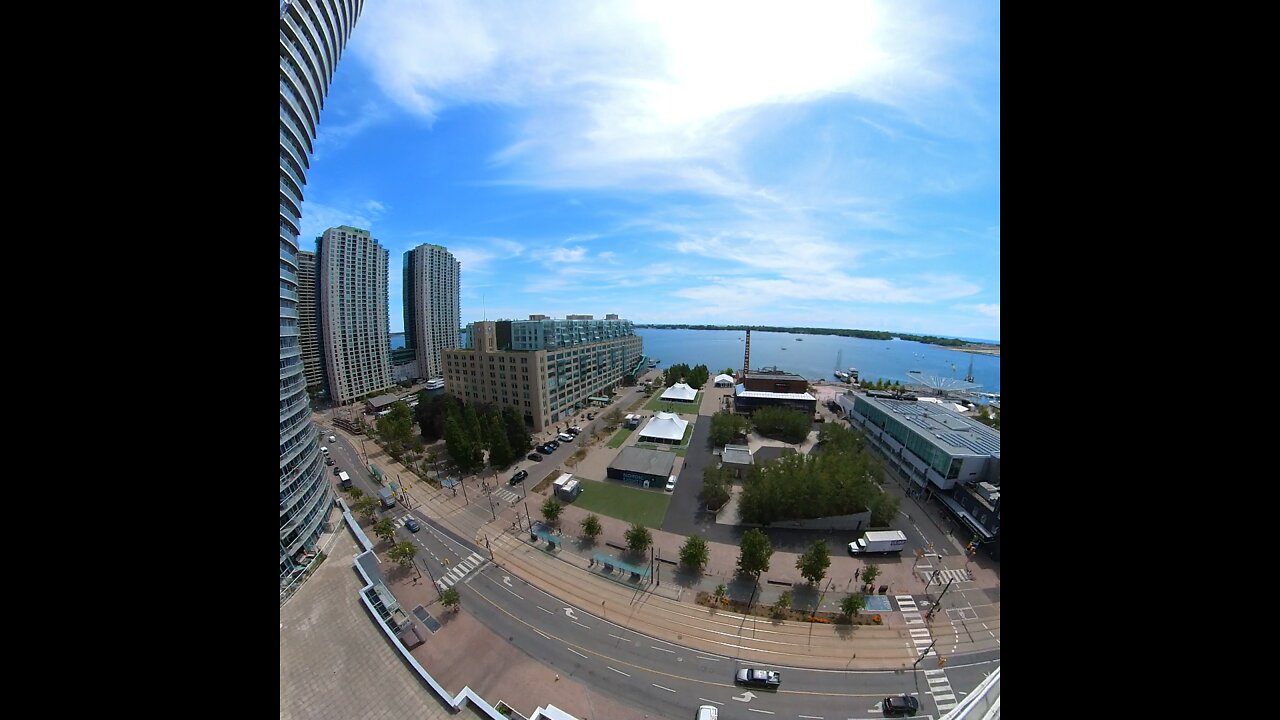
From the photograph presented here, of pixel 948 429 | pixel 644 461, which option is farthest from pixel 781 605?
pixel 948 429

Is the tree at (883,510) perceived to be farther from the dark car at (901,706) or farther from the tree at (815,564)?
the dark car at (901,706)

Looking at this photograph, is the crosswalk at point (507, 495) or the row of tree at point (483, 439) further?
the row of tree at point (483, 439)

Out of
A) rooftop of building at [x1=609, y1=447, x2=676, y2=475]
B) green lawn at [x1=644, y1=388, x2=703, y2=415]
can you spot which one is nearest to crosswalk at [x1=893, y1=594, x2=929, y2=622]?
rooftop of building at [x1=609, y1=447, x2=676, y2=475]

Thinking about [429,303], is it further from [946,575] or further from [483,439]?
[946,575]

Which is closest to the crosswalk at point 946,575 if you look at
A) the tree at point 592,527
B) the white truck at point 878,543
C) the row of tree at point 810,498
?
the white truck at point 878,543
